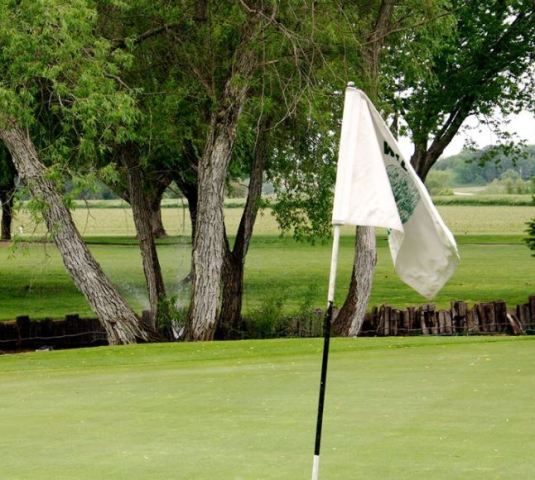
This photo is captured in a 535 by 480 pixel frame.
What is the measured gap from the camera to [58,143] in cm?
2117

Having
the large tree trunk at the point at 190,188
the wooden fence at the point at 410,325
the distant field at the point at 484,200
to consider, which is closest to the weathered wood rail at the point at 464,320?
the wooden fence at the point at 410,325

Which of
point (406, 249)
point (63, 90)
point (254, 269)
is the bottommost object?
point (254, 269)

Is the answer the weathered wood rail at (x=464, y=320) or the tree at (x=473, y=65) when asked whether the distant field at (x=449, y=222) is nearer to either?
the tree at (x=473, y=65)

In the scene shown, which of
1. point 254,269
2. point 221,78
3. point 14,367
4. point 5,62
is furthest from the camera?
point 254,269

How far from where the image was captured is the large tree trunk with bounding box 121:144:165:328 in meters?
26.2

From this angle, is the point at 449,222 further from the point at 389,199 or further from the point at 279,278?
the point at 389,199

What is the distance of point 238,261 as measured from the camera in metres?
27.9

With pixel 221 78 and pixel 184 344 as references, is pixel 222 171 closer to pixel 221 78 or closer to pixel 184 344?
pixel 221 78

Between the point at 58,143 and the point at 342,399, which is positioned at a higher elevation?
the point at 58,143

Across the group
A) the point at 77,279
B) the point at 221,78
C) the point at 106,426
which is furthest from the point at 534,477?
the point at 221,78

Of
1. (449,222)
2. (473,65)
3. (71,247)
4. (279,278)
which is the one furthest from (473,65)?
(449,222)

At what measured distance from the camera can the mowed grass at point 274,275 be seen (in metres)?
35.8

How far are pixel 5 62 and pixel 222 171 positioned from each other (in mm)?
5016

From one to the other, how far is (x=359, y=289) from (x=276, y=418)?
15.9 m
